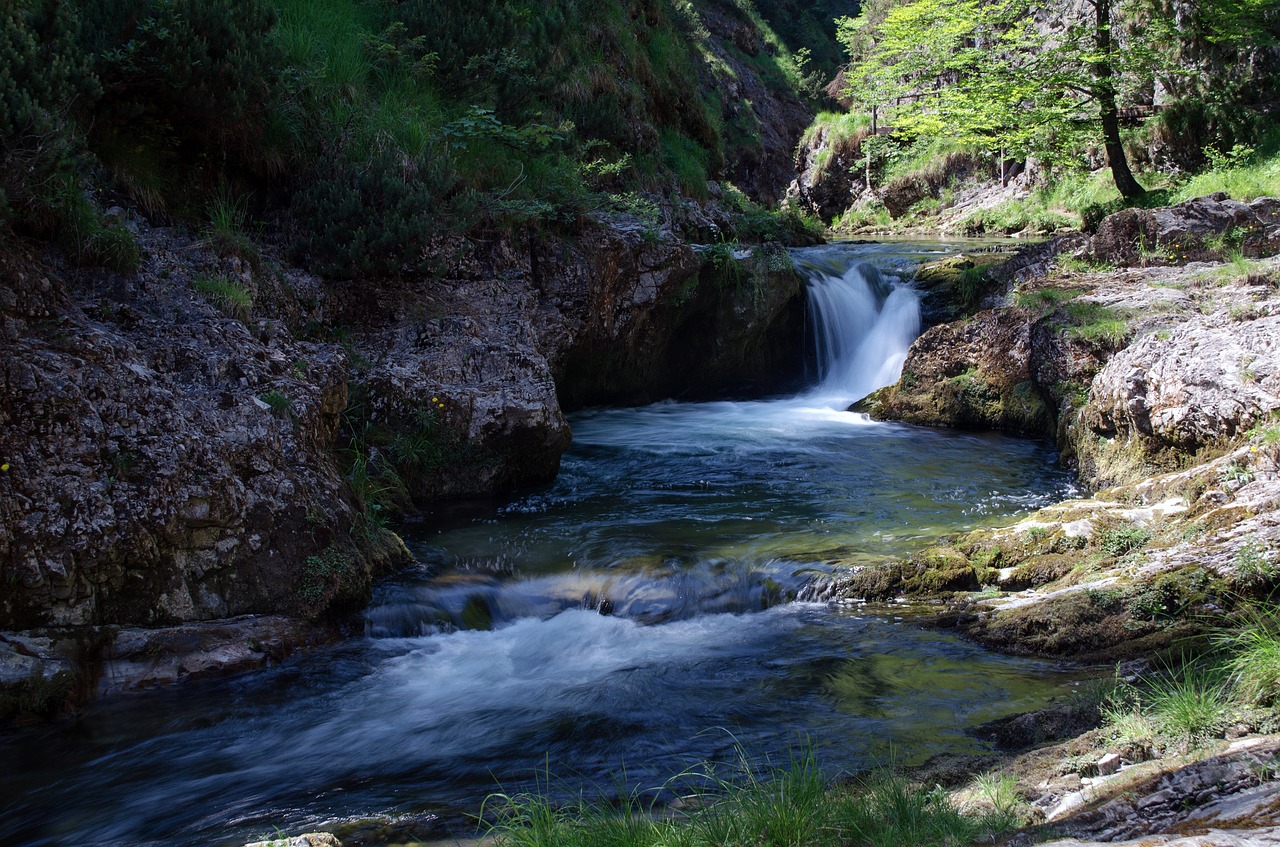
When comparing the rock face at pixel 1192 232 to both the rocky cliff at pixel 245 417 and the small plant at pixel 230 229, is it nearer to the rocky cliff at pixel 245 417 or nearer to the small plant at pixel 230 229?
the rocky cliff at pixel 245 417

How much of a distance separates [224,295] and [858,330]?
10048 millimetres

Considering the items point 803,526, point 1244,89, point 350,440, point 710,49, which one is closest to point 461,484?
point 350,440

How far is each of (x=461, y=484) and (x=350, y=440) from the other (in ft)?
3.73

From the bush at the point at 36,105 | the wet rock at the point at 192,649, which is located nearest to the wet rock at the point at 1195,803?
the wet rock at the point at 192,649

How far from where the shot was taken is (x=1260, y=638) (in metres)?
3.61

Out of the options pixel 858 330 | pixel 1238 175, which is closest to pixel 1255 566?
pixel 858 330

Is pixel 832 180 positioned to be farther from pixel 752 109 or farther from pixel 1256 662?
pixel 1256 662

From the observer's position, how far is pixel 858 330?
14281 mm

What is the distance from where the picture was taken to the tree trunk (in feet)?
49.5

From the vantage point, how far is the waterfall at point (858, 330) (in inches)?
540

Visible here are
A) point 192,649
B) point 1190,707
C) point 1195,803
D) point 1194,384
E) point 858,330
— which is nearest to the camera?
point 1195,803

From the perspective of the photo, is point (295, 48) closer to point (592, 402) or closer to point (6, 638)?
point (592, 402)

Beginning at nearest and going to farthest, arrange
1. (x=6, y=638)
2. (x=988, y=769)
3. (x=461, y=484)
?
(x=988, y=769), (x=6, y=638), (x=461, y=484)

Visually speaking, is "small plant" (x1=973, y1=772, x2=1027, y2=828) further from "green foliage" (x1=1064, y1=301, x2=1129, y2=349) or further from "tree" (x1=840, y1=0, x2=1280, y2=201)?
"tree" (x1=840, y1=0, x2=1280, y2=201)
